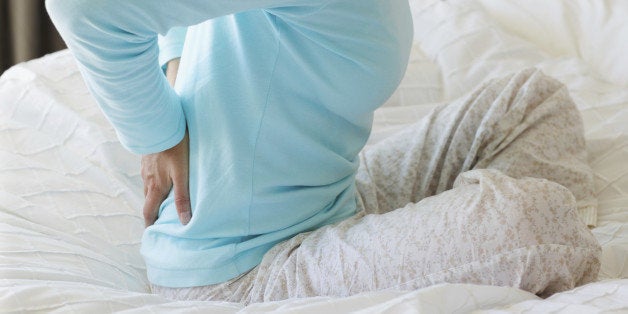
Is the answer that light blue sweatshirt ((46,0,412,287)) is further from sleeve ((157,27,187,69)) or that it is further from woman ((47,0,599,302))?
sleeve ((157,27,187,69))

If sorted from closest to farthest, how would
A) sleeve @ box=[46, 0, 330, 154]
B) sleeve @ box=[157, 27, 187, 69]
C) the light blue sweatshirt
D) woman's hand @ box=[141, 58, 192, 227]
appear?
sleeve @ box=[46, 0, 330, 154]
the light blue sweatshirt
woman's hand @ box=[141, 58, 192, 227]
sleeve @ box=[157, 27, 187, 69]

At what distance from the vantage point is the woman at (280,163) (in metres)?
0.81

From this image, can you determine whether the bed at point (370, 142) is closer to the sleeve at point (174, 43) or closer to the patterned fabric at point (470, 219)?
the patterned fabric at point (470, 219)

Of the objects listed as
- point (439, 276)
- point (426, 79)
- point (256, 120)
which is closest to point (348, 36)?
point (256, 120)

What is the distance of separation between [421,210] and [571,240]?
0.15 meters

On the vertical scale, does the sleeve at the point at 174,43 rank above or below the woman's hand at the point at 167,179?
above

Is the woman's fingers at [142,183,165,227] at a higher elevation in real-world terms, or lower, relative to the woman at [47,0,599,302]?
lower

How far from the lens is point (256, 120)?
0.90 meters

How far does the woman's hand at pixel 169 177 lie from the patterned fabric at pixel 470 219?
0.10 m

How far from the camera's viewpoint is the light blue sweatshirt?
83 centimetres

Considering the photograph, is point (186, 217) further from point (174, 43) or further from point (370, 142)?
point (370, 142)

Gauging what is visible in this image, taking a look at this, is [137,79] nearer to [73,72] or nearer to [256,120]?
[256,120]

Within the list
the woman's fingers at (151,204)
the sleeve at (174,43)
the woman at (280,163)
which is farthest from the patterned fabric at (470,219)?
the sleeve at (174,43)

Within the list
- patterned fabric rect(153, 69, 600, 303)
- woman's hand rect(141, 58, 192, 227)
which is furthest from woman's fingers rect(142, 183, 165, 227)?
patterned fabric rect(153, 69, 600, 303)
